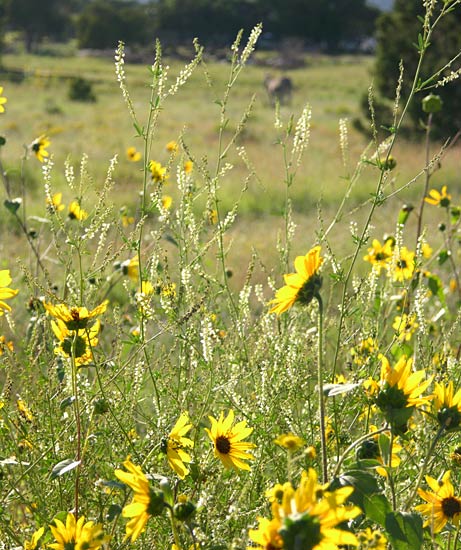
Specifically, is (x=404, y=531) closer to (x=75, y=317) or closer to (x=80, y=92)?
(x=75, y=317)

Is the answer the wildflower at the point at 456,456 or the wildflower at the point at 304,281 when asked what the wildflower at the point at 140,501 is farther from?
the wildflower at the point at 456,456

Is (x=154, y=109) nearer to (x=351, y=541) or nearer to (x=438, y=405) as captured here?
(x=438, y=405)

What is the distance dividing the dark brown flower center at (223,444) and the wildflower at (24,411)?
51cm

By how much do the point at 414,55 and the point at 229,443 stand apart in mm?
14517

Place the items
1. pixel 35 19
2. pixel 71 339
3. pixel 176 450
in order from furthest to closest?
1. pixel 35 19
2. pixel 71 339
3. pixel 176 450

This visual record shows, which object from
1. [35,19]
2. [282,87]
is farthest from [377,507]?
[35,19]

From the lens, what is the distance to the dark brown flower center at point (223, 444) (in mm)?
1365

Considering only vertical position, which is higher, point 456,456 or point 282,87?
point 456,456

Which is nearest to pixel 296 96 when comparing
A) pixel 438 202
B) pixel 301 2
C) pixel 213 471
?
pixel 301 2

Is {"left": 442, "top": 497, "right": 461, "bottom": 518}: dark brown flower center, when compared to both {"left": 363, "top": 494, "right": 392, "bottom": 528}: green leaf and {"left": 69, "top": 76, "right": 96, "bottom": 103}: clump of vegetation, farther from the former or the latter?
{"left": 69, "top": 76, "right": 96, "bottom": 103}: clump of vegetation

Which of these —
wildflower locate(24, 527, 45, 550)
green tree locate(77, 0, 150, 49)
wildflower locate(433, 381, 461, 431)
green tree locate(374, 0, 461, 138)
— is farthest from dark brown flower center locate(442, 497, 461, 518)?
green tree locate(77, 0, 150, 49)

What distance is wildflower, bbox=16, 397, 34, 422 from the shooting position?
1.72 m

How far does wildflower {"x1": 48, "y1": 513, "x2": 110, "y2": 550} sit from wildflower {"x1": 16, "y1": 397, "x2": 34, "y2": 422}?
1.88ft

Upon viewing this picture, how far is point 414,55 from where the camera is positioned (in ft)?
48.6
